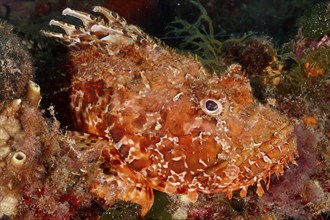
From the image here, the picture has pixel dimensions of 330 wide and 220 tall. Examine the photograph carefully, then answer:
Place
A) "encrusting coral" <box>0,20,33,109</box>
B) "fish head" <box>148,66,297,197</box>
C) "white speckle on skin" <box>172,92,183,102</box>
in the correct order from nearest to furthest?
"encrusting coral" <box>0,20,33,109</box>, "fish head" <box>148,66,297,197</box>, "white speckle on skin" <box>172,92,183,102</box>

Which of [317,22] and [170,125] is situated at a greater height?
[317,22]

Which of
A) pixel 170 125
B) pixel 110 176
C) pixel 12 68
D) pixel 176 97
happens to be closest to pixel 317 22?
pixel 176 97

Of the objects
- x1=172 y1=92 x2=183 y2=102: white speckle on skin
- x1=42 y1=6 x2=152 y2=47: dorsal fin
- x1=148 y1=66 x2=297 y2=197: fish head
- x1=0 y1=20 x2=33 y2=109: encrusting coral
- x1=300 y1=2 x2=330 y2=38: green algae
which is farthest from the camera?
x1=300 y1=2 x2=330 y2=38: green algae

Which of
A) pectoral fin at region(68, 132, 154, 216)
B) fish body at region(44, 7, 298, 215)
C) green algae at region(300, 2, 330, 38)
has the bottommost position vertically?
pectoral fin at region(68, 132, 154, 216)

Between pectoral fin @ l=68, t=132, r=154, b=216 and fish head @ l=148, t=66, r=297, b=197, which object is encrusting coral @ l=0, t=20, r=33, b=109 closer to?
pectoral fin @ l=68, t=132, r=154, b=216

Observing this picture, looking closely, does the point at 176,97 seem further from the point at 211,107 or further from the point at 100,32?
the point at 100,32

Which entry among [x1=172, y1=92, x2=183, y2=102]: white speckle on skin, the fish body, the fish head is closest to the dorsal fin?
the fish body
